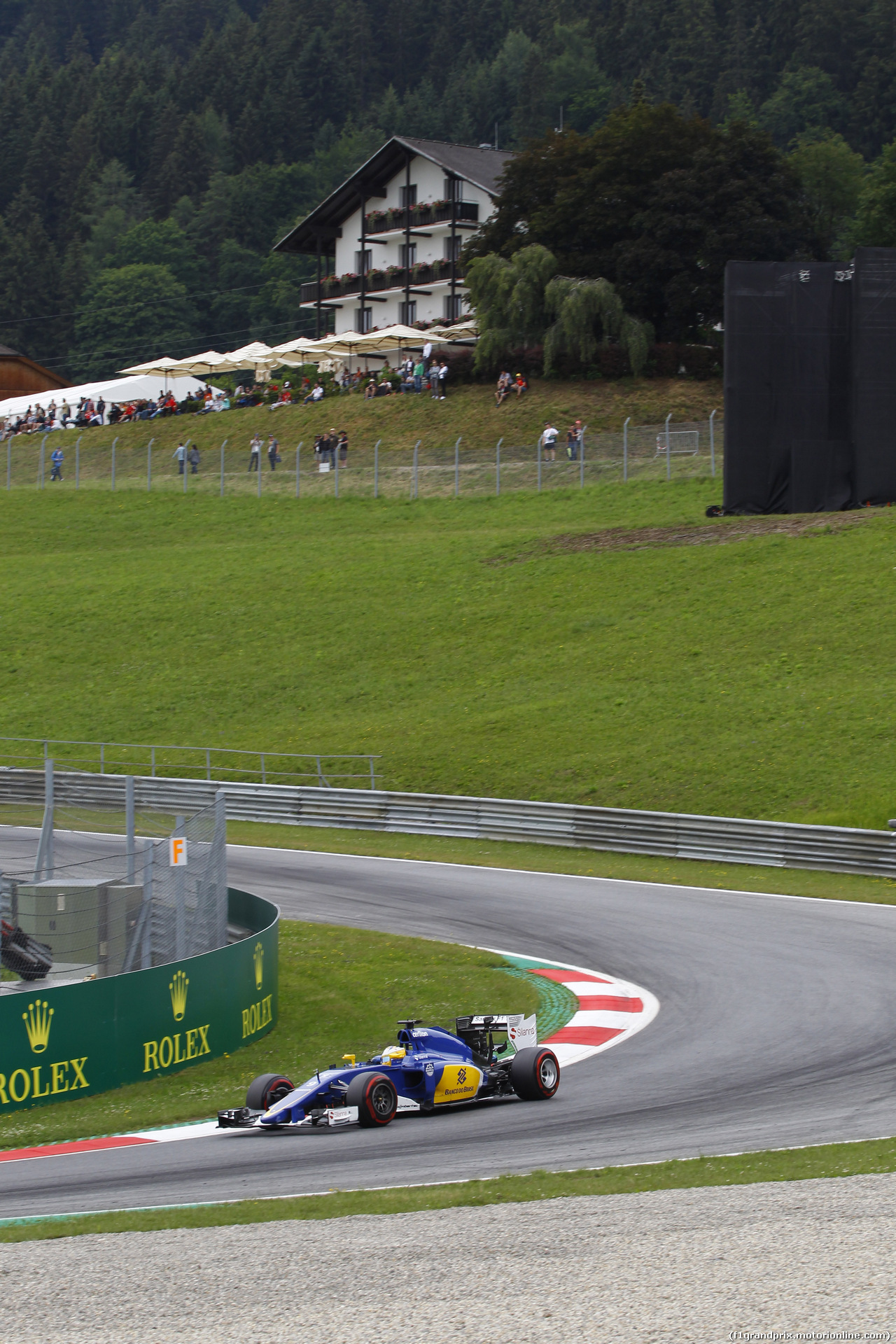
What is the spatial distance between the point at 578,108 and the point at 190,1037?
14381cm

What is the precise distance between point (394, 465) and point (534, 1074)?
132ft

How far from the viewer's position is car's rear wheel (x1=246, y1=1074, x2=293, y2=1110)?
1116 cm

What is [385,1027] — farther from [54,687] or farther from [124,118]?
[124,118]

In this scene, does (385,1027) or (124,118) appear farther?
(124,118)

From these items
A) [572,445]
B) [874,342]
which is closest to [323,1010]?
[874,342]

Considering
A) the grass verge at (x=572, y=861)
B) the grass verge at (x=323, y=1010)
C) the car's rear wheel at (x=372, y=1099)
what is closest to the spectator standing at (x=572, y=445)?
the grass verge at (x=572, y=861)

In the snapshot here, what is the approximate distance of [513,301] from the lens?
56.8 meters

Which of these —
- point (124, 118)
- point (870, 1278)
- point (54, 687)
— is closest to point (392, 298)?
point (54, 687)

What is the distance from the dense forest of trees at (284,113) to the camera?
449 ft

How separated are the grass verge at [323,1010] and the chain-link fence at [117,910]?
45.4 inches

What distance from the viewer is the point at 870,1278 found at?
Result: 6543mm

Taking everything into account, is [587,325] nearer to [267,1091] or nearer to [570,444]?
[570,444]

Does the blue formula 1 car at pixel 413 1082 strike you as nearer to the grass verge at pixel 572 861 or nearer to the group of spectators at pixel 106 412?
the grass verge at pixel 572 861

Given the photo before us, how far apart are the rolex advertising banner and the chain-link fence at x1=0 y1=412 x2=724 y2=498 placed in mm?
35015
